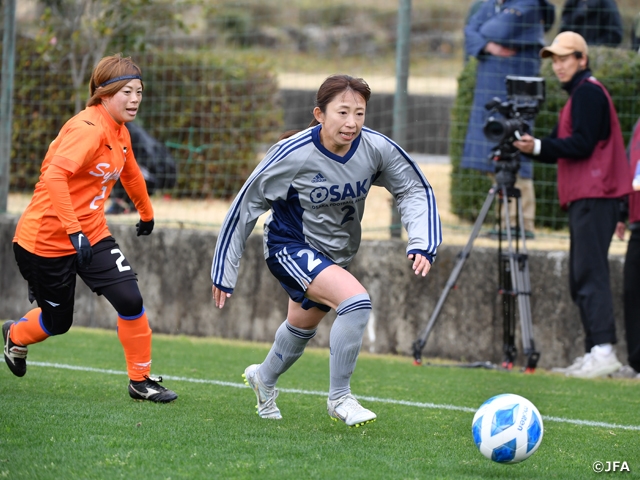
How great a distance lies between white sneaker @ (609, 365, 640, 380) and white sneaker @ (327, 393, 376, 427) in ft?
11.6

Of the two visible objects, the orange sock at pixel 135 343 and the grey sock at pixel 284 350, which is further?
the orange sock at pixel 135 343

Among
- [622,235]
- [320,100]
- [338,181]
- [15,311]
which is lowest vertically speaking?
[15,311]

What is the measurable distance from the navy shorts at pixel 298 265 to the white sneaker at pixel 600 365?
307cm

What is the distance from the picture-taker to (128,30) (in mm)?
11195

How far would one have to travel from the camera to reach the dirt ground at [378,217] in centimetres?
877

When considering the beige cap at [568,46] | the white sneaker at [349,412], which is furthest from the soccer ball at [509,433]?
the beige cap at [568,46]

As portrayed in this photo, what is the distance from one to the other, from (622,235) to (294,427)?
4011 mm

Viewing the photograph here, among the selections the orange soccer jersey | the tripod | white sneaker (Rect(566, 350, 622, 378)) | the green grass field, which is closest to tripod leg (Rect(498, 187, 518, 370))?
the tripod

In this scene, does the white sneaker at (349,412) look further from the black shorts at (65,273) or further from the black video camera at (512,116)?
the black video camera at (512,116)

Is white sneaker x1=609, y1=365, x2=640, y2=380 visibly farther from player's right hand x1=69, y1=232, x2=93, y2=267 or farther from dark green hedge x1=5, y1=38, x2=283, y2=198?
player's right hand x1=69, y1=232, x2=93, y2=267

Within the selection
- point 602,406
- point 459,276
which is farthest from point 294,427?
point 459,276

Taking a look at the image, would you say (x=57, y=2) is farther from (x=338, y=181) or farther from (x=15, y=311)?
(x=338, y=181)

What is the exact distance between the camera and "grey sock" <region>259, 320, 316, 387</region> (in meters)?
5.31

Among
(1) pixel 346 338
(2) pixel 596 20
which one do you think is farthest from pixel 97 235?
(2) pixel 596 20
